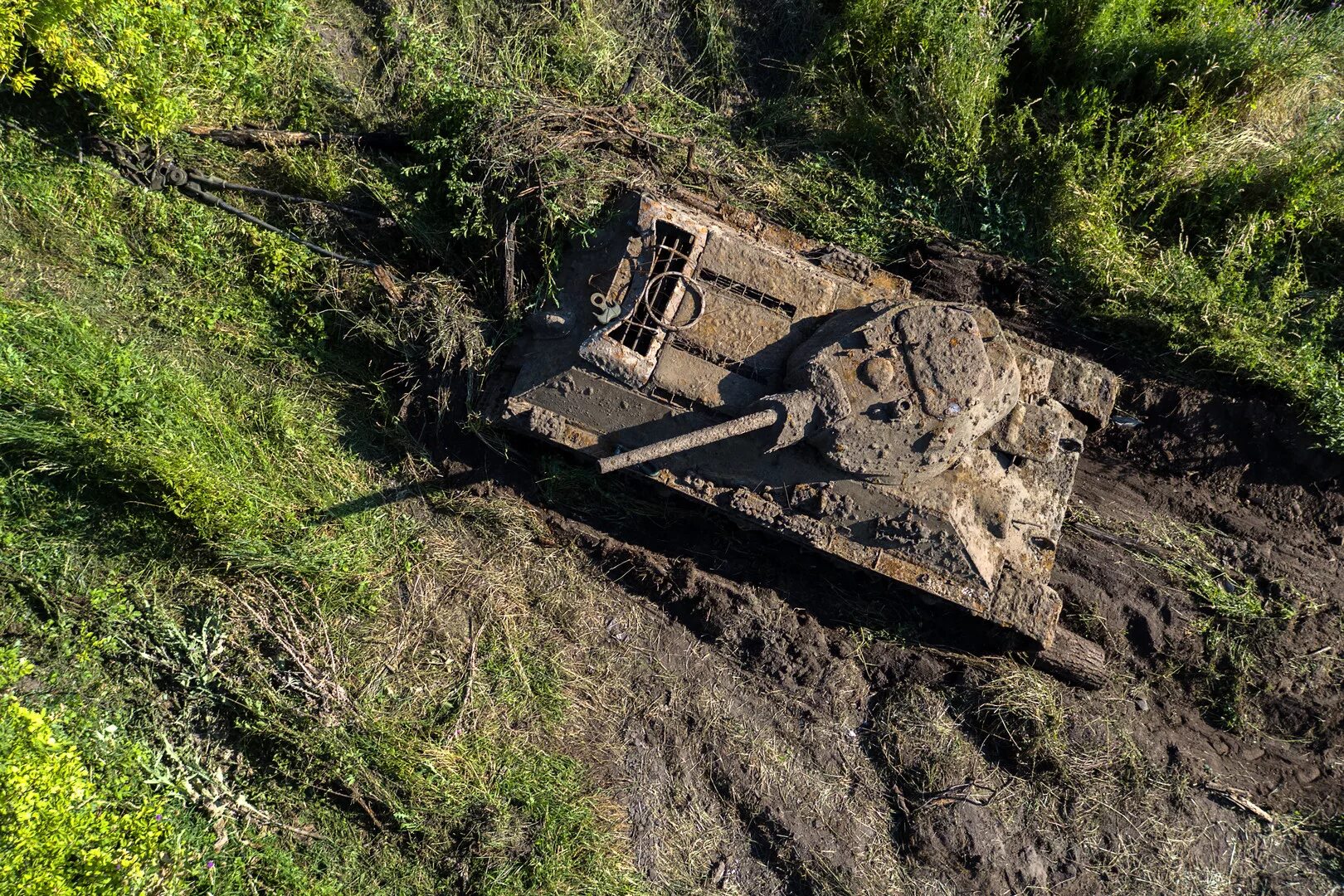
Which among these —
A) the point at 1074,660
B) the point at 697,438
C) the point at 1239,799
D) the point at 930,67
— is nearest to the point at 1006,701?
the point at 1074,660

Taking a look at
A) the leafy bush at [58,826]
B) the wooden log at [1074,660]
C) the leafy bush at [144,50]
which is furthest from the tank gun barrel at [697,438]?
the leafy bush at [144,50]

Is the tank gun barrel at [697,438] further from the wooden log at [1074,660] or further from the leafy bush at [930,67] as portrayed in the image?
the leafy bush at [930,67]

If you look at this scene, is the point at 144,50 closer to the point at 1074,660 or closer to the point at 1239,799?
the point at 1074,660

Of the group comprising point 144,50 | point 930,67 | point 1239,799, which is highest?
point 930,67

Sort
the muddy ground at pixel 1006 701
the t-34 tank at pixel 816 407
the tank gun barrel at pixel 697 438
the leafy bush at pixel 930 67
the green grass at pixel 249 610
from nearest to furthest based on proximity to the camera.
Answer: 1. the tank gun barrel at pixel 697 438
2. the t-34 tank at pixel 816 407
3. the green grass at pixel 249 610
4. the muddy ground at pixel 1006 701
5. the leafy bush at pixel 930 67

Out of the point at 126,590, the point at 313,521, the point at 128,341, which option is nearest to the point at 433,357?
the point at 313,521

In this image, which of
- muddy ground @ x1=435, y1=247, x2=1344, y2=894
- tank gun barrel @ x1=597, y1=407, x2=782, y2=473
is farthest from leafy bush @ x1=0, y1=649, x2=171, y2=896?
tank gun barrel @ x1=597, y1=407, x2=782, y2=473

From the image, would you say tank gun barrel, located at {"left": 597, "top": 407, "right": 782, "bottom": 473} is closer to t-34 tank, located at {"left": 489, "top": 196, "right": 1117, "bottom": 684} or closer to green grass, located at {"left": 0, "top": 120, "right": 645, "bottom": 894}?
t-34 tank, located at {"left": 489, "top": 196, "right": 1117, "bottom": 684}

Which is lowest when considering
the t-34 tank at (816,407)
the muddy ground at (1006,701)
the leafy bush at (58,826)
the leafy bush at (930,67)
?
the leafy bush at (58,826)
